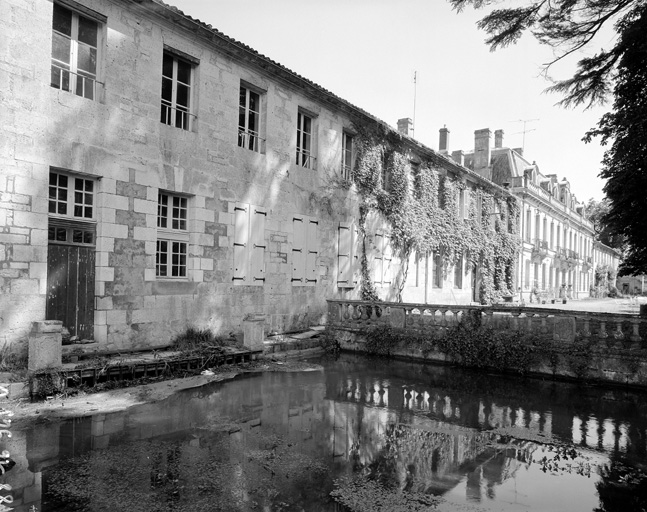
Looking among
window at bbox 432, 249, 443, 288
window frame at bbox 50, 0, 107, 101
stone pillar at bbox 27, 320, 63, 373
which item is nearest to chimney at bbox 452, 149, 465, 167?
window at bbox 432, 249, 443, 288

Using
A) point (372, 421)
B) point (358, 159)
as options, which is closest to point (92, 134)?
point (372, 421)

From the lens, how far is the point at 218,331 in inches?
432

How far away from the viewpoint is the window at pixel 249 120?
467 inches

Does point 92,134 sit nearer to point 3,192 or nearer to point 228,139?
point 3,192

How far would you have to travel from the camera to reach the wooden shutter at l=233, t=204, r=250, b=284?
37.4 feet

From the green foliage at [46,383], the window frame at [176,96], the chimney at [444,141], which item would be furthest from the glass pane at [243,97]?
the chimney at [444,141]

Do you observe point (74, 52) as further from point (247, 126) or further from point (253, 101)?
point (253, 101)

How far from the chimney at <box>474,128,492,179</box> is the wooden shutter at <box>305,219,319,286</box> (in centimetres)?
1940

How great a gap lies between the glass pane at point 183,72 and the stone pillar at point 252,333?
5.38m

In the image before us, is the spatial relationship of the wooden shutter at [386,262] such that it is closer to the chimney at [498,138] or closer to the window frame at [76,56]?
the window frame at [76,56]

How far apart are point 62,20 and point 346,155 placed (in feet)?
29.7

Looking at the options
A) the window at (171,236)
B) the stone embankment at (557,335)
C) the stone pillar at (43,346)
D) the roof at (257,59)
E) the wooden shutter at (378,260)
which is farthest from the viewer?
the wooden shutter at (378,260)

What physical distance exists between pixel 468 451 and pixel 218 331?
22.6 feet

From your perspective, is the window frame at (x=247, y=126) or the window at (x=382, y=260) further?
Result: the window at (x=382, y=260)
